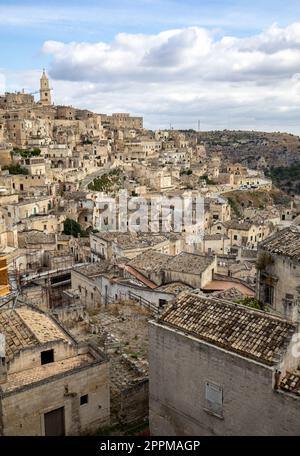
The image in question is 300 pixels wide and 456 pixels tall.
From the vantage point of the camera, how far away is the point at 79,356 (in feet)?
44.2

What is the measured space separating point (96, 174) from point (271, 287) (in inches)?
2026

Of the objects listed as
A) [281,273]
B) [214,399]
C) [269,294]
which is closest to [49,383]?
[214,399]

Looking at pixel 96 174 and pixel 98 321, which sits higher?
pixel 96 174

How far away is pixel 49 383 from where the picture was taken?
37.7 feet

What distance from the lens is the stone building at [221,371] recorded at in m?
9.22

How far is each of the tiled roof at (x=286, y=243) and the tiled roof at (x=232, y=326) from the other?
3289 millimetres

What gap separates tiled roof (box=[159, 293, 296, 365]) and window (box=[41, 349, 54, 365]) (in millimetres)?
3469

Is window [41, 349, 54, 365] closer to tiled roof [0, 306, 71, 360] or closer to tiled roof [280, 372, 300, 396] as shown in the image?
tiled roof [0, 306, 71, 360]

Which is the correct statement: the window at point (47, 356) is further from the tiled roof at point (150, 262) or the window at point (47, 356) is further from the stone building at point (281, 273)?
the tiled roof at point (150, 262)

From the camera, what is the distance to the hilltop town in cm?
996

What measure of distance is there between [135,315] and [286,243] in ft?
27.9

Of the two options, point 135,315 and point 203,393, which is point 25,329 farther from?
point 135,315
